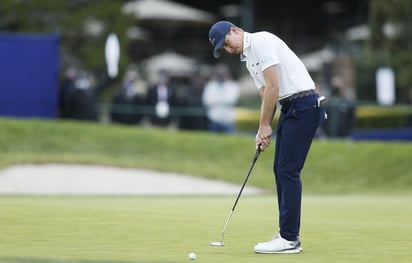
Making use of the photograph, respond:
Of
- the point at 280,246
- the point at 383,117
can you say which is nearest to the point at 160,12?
the point at 383,117

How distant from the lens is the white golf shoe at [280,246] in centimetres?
1034

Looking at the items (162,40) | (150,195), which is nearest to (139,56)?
(162,40)

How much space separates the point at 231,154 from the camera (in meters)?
27.9

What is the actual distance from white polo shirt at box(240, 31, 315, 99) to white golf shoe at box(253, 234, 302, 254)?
1298 mm

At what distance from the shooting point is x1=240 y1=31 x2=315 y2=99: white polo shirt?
34.2ft

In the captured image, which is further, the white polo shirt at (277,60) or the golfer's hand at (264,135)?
the golfer's hand at (264,135)

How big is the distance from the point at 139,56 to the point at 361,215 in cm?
3826

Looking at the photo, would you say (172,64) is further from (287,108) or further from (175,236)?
(287,108)

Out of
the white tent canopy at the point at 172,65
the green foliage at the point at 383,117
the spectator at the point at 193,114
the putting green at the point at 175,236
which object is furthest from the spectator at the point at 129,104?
the putting green at the point at 175,236

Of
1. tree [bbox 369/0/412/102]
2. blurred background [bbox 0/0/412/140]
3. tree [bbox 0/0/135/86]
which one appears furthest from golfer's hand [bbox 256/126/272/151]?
tree [bbox 0/0/135/86]

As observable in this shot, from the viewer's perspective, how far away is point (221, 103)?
33.4 metres

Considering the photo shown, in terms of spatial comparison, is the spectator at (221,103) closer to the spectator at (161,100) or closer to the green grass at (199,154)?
the spectator at (161,100)

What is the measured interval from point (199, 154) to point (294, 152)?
1754cm

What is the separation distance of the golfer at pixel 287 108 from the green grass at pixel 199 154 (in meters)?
14.6
